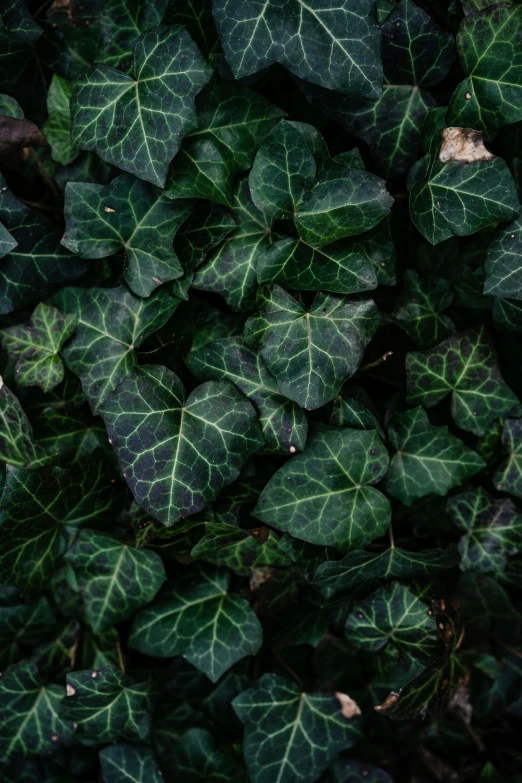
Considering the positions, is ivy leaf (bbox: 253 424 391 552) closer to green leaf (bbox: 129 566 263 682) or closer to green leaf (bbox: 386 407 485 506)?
green leaf (bbox: 386 407 485 506)

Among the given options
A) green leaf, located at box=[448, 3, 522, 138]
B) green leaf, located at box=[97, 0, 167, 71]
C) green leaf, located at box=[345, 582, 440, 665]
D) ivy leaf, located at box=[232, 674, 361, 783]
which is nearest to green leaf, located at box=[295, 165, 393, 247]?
green leaf, located at box=[448, 3, 522, 138]

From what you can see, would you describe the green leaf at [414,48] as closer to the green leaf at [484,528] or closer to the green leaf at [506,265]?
the green leaf at [506,265]

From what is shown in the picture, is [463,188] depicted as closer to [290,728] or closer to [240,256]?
[240,256]

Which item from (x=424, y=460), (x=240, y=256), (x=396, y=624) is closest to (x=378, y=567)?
(x=396, y=624)

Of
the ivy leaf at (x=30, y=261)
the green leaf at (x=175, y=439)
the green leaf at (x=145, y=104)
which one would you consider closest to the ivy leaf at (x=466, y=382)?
the green leaf at (x=175, y=439)

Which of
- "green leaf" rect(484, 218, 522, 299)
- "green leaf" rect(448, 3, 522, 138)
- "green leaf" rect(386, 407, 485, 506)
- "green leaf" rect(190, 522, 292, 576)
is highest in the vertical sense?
"green leaf" rect(448, 3, 522, 138)

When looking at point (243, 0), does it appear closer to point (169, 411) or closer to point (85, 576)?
point (169, 411)

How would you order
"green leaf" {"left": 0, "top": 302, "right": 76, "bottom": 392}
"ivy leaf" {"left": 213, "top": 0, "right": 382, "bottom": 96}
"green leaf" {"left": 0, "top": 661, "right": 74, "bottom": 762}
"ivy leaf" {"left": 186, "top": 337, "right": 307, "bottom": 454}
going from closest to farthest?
"ivy leaf" {"left": 213, "top": 0, "right": 382, "bottom": 96} < "ivy leaf" {"left": 186, "top": 337, "right": 307, "bottom": 454} < "green leaf" {"left": 0, "top": 302, "right": 76, "bottom": 392} < "green leaf" {"left": 0, "top": 661, "right": 74, "bottom": 762}
